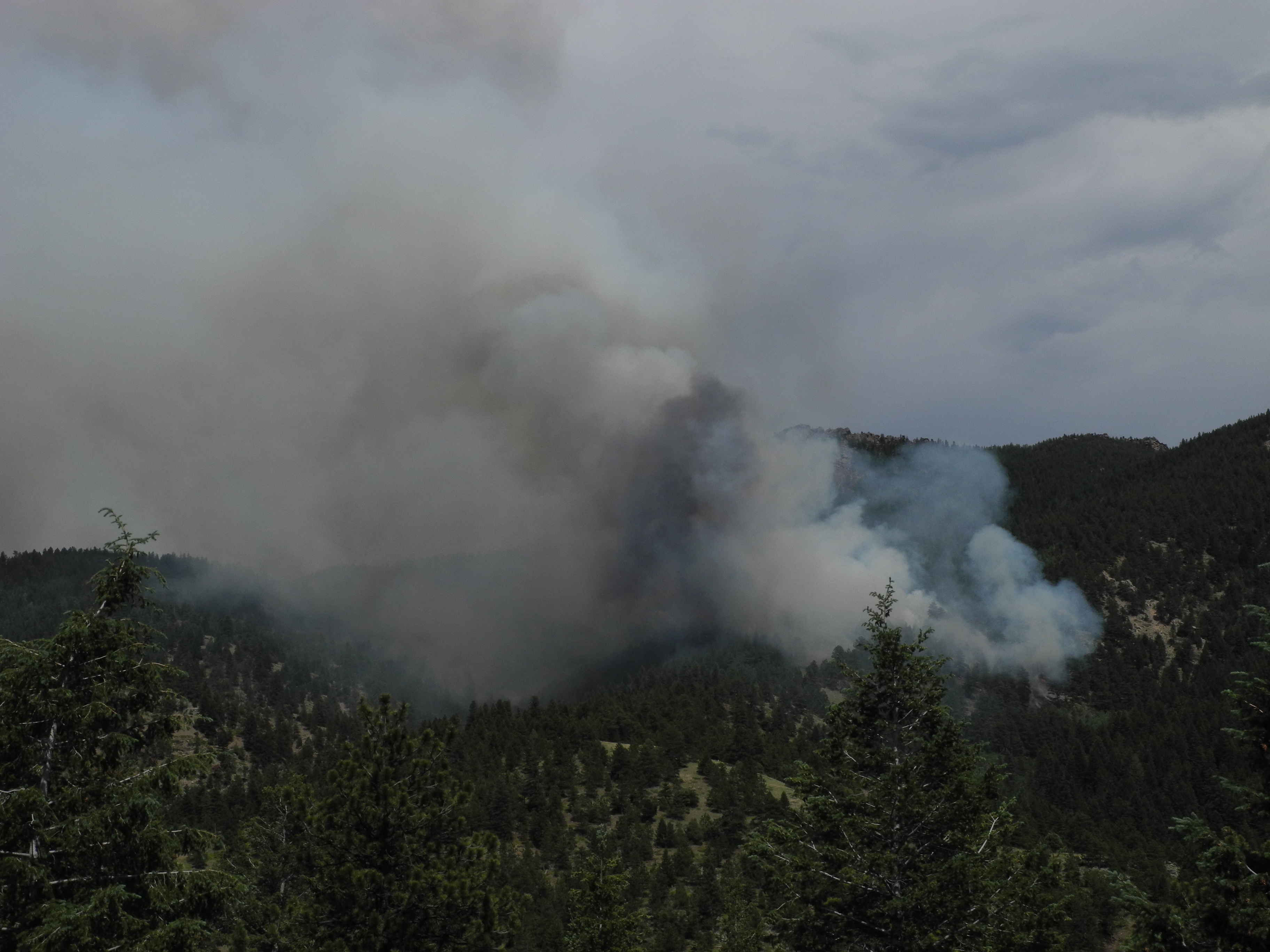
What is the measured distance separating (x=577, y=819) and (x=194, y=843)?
309ft

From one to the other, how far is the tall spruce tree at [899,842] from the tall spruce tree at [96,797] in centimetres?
1621

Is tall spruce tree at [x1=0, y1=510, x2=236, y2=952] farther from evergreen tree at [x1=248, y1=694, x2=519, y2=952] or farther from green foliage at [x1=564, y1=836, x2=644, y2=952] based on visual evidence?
green foliage at [x1=564, y1=836, x2=644, y2=952]

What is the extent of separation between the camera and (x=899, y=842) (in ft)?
93.4

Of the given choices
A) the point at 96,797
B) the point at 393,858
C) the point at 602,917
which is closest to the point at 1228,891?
the point at 393,858

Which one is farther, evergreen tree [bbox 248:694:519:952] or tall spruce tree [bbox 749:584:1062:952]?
tall spruce tree [bbox 749:584:1062:952]

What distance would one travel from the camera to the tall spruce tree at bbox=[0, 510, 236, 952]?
1852cm

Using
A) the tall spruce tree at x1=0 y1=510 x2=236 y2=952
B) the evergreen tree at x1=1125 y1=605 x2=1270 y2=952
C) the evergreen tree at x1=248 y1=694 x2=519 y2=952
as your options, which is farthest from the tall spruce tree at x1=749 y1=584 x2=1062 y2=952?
the tall spruce tree at x1=0 y1=510 x2=236 y2=952

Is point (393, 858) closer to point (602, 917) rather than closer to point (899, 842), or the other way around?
point (899, 842)

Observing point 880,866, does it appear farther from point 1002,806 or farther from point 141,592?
point 141,592

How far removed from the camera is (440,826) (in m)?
27.6

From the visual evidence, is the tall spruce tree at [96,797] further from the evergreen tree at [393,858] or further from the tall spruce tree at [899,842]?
the tall spruce tree at [899,842]

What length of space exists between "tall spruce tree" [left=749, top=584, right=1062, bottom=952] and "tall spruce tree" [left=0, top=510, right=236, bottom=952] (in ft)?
53.2

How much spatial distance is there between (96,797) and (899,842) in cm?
2213

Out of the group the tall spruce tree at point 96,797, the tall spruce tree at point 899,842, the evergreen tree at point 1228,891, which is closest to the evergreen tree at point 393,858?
the tall spruce tree at point 96,797
